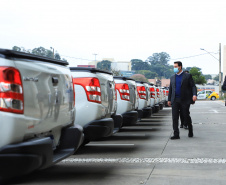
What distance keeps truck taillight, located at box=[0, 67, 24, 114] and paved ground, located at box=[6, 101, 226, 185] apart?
194 cm

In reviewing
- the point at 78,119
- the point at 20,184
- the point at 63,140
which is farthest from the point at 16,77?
the point at 78,119

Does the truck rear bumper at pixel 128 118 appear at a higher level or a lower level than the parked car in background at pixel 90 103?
lower

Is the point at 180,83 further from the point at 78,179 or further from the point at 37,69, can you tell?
the point at 37,69

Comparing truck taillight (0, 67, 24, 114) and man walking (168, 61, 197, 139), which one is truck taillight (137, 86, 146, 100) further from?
truck taillight (0, 67, 24, 114)

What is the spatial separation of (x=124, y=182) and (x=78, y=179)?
0.65m

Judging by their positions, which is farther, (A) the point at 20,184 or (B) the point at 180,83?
(B) the point at 180,83

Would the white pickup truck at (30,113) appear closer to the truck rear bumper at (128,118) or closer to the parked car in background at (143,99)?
the truck rear bumper at (128,118)

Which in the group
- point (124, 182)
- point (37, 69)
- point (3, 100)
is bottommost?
point (124, 182)

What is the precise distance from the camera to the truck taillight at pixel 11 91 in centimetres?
434

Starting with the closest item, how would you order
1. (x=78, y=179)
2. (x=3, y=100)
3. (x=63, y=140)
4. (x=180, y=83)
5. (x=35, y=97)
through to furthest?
(x=3, y=100) → (x=35, y=97) → (x=63, y=140) → (x=78, y=179) → (x=180, y=83)

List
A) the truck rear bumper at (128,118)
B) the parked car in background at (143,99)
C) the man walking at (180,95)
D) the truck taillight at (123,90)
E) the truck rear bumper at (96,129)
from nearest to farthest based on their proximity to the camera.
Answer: the truck rear bumper at (96,129) → the man walking at (180,95) → the truck rear bumper at (128,118) → the truck taillight at (123,90) → the parked car in background at (143,99)

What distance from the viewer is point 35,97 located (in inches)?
192

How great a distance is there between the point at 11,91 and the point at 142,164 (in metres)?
3.65

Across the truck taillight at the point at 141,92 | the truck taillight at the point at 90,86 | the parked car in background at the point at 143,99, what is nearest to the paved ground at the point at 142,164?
the truck taillight at the point at 90,86
